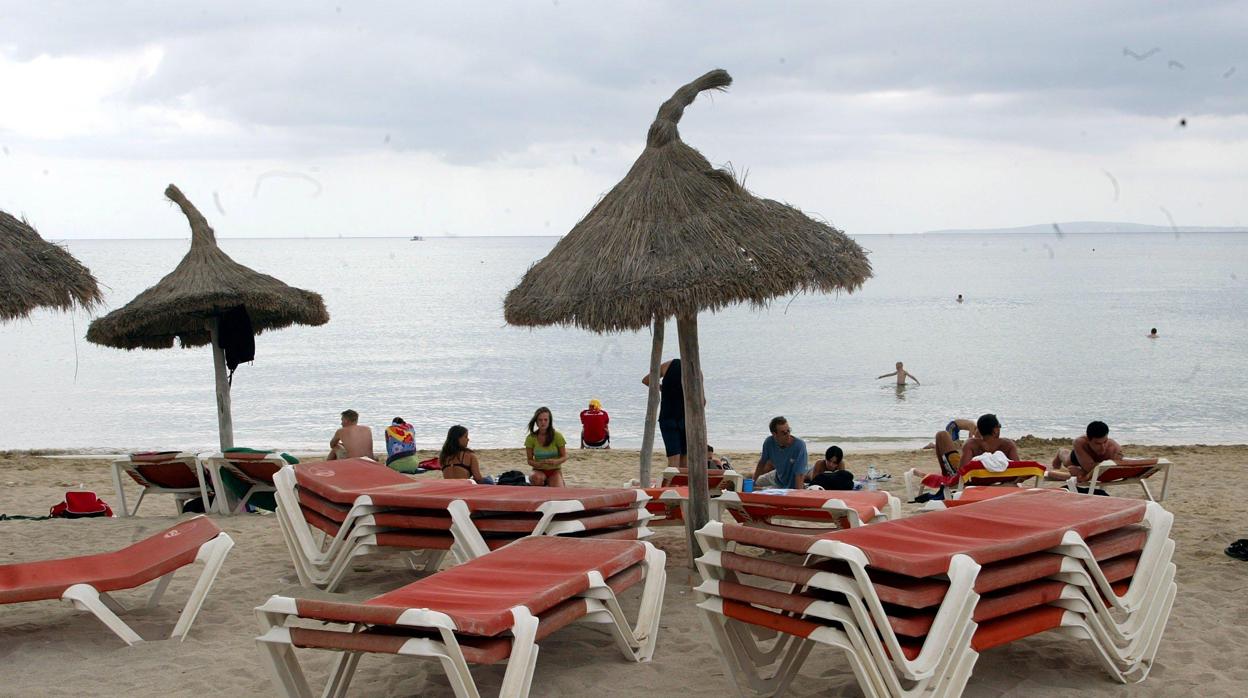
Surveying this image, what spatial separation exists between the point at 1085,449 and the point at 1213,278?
9503 cm

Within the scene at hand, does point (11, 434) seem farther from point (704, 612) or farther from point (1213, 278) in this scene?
point (1213, 278)

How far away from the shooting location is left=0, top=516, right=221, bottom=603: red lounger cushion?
14.2 ft

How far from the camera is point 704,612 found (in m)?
3.80

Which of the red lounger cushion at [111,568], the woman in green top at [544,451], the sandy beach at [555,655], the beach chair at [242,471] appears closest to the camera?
the sandy beach at [555,655]

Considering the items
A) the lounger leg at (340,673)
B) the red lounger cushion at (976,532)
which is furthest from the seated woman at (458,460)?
the red lounger cushion at (976,532)

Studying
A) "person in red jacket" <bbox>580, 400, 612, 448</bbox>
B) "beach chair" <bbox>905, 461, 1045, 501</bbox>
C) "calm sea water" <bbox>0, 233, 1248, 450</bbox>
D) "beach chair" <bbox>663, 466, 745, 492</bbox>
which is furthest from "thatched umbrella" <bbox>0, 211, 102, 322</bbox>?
"person in red jacket" <bbox>580, 400, 612, 448</bbox>

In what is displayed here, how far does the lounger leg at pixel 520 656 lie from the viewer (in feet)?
11.0

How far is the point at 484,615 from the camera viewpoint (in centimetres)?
337

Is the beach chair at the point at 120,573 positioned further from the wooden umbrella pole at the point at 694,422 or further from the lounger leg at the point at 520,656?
the wooden umbrella pole at the point at 694,422

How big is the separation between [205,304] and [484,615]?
6330 mm

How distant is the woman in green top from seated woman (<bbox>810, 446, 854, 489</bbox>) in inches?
80.5

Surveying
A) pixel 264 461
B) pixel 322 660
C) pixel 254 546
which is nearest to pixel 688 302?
pixel 322 660

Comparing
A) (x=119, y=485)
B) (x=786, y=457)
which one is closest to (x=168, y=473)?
(x=119, y=485)

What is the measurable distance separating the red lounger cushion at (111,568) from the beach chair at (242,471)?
256 centimetres
